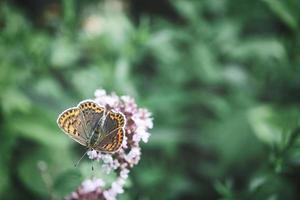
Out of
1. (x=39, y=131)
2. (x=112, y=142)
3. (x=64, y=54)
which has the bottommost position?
(x=112, y=142)

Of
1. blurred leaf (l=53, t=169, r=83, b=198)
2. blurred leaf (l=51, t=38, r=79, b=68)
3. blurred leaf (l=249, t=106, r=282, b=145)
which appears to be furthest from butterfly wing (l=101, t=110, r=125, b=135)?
blurred leaf (l=51, t=38, r=79, b=68)

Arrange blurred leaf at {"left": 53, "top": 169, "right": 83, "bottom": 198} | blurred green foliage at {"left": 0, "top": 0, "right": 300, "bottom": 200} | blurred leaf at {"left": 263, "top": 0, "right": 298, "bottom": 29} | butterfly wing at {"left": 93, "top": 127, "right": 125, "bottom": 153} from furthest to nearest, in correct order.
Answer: blurred green foliage at {"left": 0, "top": 0, "right": 300, "bottom": 200} < blurred leaf at {"left": 263, "top": 0, "right": 298, "bottom": 29} < blurred leaf at {"left": 53, "top": 169, "right": 83, "bottom": 198} < butterfly wing at {"left": 93, "top": 127, "right": 125, "bottom": 153}

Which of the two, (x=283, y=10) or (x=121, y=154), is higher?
(x=283, y=10)

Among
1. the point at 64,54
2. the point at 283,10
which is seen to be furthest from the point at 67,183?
the point at 283,10

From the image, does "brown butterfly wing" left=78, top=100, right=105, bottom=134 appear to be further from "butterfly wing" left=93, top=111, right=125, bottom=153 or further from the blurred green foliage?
the blurred green foliage

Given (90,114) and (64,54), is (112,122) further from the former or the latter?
(64,54)

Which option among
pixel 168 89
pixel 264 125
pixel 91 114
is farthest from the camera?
pixel 168 89
